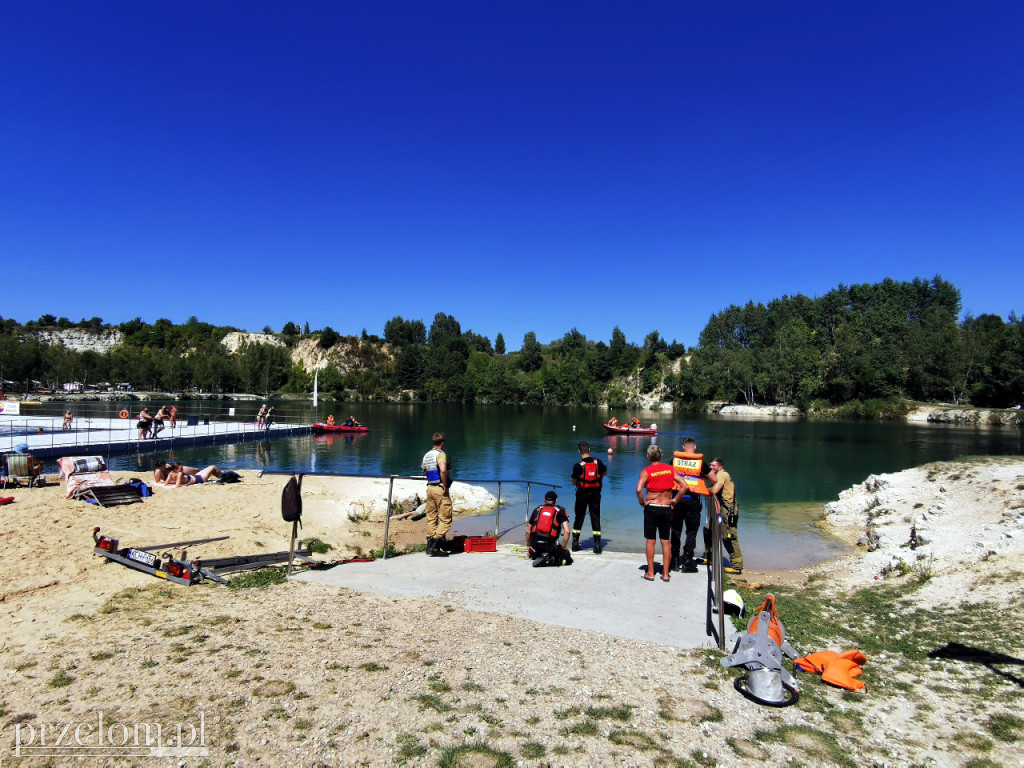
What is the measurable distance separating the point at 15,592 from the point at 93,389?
420ft

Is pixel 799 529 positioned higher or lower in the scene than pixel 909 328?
lower

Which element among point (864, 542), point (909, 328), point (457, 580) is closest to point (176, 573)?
point (457, 580)

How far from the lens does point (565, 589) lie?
296 inches

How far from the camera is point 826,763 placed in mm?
3615

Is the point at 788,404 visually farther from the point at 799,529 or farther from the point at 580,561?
the point at 580,561

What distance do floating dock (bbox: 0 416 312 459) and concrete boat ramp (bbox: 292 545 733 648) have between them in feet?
73.4

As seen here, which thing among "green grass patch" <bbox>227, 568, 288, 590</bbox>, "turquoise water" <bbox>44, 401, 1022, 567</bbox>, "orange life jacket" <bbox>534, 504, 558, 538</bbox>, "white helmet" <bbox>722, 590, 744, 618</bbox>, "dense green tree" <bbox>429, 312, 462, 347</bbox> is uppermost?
"dense green tree" <bbox>429, 312, 462, 347</bbox>

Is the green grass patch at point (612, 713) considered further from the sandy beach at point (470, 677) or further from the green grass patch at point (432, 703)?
the green grass patch at point (432, 703)

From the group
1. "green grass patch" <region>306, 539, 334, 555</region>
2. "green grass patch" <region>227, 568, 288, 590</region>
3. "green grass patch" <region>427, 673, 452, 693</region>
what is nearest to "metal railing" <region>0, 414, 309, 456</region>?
"green grass patch" <region>306, 539, 334, 555</region>

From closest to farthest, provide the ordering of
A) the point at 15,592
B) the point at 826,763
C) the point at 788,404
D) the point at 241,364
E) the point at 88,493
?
1. the point at 826,763
2. the point at 15,592
3. the point at 88,493
4. the point at 788,404
5. the point at 241,364

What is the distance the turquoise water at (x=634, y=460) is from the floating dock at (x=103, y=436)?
1194 mm

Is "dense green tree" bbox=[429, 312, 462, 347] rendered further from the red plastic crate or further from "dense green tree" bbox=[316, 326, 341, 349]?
the red plastic crate

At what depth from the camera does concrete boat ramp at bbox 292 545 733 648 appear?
242 inches

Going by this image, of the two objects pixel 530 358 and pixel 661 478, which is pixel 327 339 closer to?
pixel 530 358
